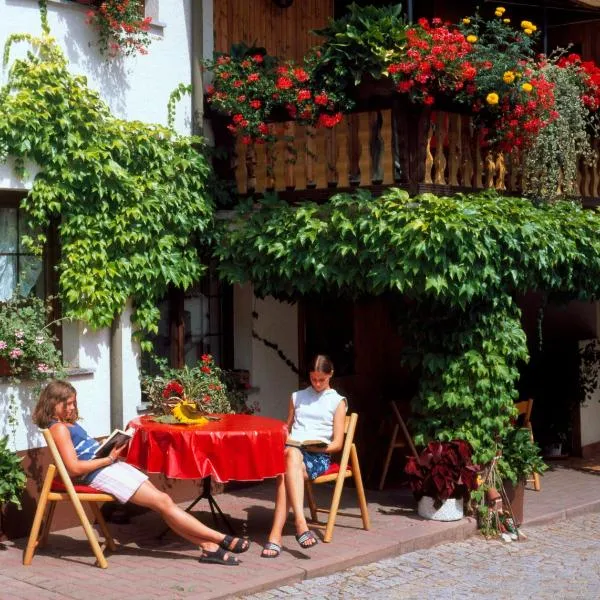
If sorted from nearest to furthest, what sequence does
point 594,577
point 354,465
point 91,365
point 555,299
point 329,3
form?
point 594,577 < point 354,465 < point 91,365 < point 555,299 < point 329,3

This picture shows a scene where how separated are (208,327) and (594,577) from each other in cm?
455

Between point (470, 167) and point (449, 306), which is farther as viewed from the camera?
point (470, 167)

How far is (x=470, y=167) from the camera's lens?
33.7ft

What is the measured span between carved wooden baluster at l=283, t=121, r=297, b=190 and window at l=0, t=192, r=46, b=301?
238 centimetres

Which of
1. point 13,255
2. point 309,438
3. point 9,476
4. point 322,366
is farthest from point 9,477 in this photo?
point 322,366

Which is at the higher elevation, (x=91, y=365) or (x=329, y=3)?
(x=329, y=3)

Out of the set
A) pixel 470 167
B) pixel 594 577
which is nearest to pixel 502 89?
pixel 470 167

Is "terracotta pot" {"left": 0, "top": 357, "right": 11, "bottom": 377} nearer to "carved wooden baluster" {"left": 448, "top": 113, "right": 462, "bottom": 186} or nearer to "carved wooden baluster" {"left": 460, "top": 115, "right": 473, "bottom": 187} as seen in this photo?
"carved wooden baluster" {"left": 448, "top": 113, "right": 462, "bottom": 186}

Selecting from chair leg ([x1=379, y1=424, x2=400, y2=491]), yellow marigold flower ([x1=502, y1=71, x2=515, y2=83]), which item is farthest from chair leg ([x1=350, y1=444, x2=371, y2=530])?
yellow marigold flower ([x1=502, y1=71, x2=515, y2=83])

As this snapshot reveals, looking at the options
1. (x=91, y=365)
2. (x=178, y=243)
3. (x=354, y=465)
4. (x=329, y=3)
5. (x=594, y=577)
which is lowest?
(x=594, y=577)

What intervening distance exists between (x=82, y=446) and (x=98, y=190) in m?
2.35

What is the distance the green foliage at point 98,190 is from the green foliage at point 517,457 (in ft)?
10.1

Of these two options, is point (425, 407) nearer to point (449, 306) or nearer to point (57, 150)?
point (449, 306)

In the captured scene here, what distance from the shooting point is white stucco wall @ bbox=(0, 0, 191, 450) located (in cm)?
909
